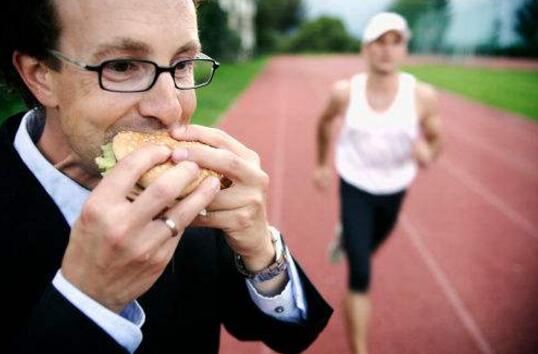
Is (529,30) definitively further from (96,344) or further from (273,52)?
(96,344)

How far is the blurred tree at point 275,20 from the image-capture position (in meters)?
72.7

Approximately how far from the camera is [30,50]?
1.40m

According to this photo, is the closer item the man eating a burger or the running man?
the man eating a burger

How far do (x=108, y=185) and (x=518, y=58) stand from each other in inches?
2286

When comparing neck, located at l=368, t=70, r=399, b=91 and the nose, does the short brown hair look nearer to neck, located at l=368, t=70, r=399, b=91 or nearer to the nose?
the nose

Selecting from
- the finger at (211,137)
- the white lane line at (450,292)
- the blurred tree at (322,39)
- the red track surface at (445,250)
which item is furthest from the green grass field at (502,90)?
the blurred tree at (322,39)

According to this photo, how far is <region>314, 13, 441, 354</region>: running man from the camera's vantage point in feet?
11.1

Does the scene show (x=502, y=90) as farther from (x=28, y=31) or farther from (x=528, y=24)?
(x=528, y=24)

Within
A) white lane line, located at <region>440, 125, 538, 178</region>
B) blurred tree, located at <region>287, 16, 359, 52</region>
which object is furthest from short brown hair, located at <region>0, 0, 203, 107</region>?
blurred tree, located at <region>287, 16, 359, 52</region>

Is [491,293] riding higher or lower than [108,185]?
lower

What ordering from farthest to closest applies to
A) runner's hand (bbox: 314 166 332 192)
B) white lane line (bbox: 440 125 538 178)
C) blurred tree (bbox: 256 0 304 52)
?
blurred tree (bbox: 256 0 304 52), white lane line (bbox: 440 125 538 178), runner's hand (bbox: 314 166 332 192)

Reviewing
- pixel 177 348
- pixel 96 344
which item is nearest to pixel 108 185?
pixel 96 344

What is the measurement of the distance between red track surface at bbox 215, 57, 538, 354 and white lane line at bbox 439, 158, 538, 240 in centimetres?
2

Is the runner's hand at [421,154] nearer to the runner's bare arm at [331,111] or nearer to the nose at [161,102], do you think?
the runner's bare arm at [331,111]
